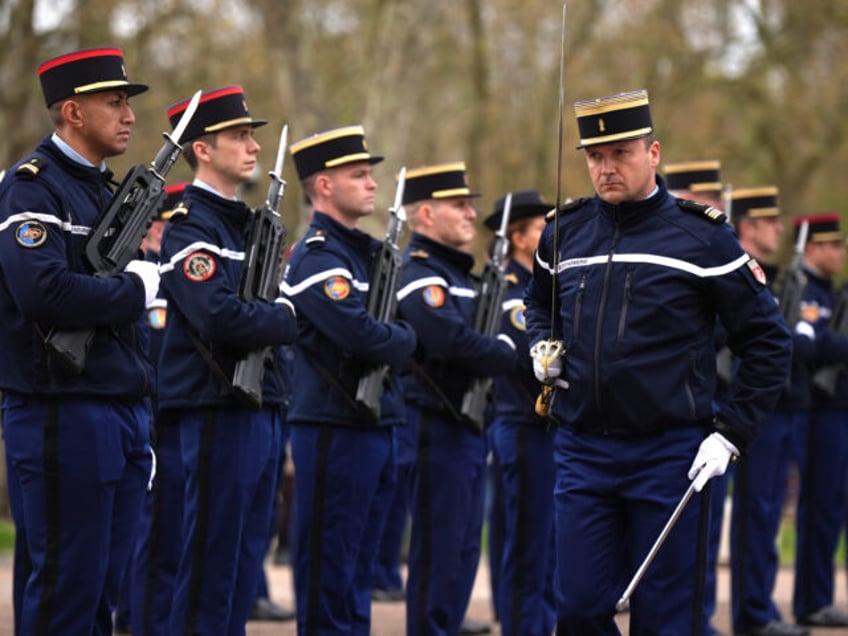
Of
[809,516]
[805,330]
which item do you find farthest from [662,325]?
[809,516]

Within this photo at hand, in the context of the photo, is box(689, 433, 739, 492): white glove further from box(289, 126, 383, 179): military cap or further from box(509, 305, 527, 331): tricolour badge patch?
box(509, 305, 527, 331): tricolour badge patch

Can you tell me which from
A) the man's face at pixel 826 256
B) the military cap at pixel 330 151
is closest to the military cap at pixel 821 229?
the man's face at pixel 826 256

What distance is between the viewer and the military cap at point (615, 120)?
607 centimetres

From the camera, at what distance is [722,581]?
12797 millimetres

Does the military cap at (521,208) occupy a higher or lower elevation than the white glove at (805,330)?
higher

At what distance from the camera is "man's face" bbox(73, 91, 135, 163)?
6164 millimetres

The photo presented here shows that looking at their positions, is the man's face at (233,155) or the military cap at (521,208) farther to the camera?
the military cap at (521,208)

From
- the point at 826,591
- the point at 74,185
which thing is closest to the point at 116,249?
the point at 74,185

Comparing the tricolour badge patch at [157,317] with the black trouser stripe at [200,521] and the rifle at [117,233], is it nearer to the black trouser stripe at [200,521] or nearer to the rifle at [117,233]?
the black trouser stripe at [200,521]

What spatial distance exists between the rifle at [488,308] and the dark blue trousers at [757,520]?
1.99 metres

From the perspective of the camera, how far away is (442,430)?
8.33 metres

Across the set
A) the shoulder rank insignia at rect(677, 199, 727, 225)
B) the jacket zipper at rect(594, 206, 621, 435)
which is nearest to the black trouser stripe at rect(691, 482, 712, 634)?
the jacket zipper at rect(594, 206, 621, 435)

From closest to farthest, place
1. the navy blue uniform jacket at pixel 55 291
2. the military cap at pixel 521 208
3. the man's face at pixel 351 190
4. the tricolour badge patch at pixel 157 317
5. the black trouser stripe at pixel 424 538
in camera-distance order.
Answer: the navy blue uniform jacket at pixel 55 291 → the man's face at pixel 351 190 → the black trouser stripe at pixel 424 538 → the tricolour badge patch at pixel 157 317 → the military cap at pixel 521 208

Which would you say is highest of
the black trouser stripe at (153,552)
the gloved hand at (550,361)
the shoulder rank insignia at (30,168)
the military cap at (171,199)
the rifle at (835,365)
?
the military cap at (171,199)
